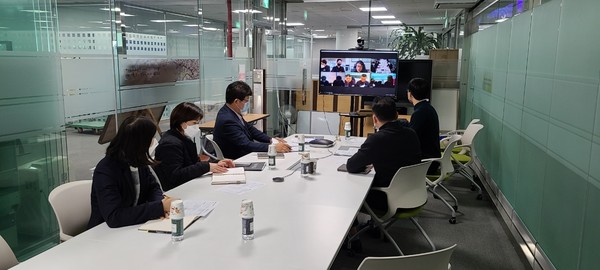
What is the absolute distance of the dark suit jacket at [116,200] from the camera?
6.79 ft

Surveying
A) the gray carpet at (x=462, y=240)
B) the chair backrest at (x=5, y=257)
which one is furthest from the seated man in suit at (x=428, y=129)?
the chair backrest at (x=5, y=257)

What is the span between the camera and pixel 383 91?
6.76m

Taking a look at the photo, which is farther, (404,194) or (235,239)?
(404,194)

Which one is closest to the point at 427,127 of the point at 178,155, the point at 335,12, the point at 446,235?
the point at 446,235

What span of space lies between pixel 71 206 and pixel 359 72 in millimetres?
5096

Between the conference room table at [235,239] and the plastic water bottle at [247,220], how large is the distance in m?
0.03

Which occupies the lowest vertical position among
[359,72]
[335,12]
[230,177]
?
[230,177]

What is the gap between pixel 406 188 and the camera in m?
3.13

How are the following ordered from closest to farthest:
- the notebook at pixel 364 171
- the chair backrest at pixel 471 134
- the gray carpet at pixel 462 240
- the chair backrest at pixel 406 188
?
the chair backrest at pixel 406 188
the notebook at pixel 364 171
the gray carpet at pixel 462 240
the chair backrest at pixel 471 134

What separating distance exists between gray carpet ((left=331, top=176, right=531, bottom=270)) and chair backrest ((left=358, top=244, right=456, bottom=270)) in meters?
1.76

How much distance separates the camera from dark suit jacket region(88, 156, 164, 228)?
207cm

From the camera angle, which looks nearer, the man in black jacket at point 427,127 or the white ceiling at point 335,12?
the man in black jacket at point 427,127

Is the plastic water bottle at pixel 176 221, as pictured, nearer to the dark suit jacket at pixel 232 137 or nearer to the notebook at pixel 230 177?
the notebook at pixel 230 177

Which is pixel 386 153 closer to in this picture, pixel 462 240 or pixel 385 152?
pixel 385 152
